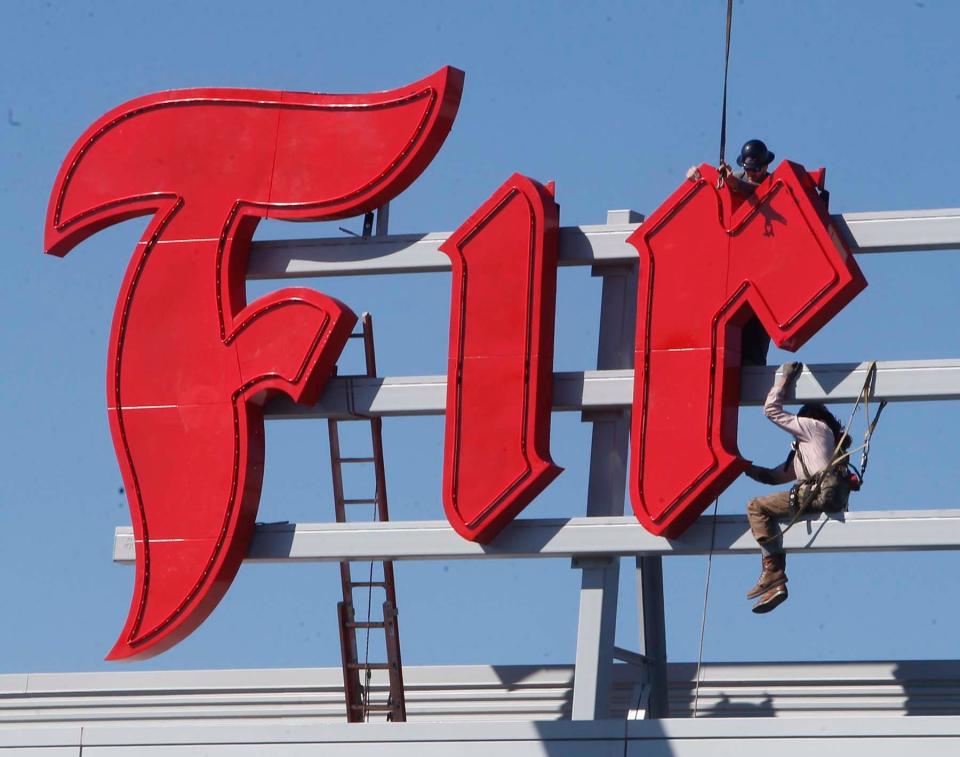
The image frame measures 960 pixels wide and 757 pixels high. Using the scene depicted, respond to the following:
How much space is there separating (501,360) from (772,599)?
293 cm

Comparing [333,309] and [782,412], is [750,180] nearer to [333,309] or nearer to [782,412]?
[782,412]

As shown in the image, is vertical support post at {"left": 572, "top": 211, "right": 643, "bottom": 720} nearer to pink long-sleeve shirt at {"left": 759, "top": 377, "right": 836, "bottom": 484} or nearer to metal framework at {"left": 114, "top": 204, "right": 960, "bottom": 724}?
metal framework at {"left": 114, "top": 204, "right": 960, "bottom": 724}

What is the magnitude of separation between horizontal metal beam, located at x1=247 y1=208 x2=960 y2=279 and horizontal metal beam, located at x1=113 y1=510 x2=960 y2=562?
2217 mm

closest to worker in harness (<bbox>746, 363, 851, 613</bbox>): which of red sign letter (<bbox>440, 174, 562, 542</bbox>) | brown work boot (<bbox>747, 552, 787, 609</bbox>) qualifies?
brown work boot (<bbox>747, 552, 787, 609</bbox>)

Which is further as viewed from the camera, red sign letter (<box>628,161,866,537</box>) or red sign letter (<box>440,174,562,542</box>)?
red sign letter (<box>440,174,562,542</box>)

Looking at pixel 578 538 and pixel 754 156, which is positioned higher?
pixel 754 156

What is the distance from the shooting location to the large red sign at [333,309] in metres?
17.6

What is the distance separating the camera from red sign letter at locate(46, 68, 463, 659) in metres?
18.6

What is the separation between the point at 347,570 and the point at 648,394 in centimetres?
381

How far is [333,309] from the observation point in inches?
733

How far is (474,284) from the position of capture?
60.4 ft

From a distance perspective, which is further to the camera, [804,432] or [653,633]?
[653,633]

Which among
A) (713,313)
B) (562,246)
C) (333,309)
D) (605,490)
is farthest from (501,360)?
(713,313)

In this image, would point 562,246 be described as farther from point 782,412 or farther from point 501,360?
point 782,412
